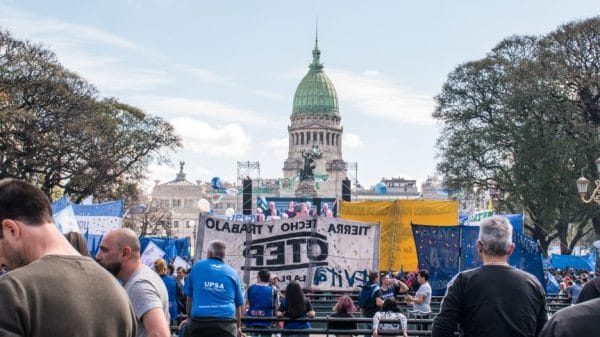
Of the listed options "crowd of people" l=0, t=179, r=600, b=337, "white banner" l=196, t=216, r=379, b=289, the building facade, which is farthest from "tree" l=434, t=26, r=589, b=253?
the building facade

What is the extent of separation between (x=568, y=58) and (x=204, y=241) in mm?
34936

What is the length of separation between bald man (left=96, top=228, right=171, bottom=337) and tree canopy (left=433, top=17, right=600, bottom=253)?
1552 inches

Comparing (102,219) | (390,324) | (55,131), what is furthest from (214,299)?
(55,131)

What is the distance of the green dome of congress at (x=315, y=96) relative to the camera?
170 metres

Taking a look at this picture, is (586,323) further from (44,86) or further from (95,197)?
(95,197)

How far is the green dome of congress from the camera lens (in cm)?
16950

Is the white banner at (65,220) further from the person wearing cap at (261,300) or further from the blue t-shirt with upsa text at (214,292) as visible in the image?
the blue t-shirt with upsa text at (214,292)

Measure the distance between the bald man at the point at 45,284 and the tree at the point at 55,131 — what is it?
4118cm

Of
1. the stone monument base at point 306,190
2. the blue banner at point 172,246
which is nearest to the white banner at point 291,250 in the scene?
the blue banner at point 172,246

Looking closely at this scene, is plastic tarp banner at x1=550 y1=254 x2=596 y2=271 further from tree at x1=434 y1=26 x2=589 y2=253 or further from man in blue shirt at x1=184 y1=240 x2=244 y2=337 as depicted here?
man in blue shirt at x1=184 y1=240 x2=244 y2=337

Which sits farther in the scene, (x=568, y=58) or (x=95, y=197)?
(x=95, y=197)

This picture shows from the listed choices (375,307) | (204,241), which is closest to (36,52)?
(204,241)

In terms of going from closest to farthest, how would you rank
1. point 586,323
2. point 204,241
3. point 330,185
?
point 586,323 → point 204,241 → point 330,185

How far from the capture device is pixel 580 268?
4416 centimetres
